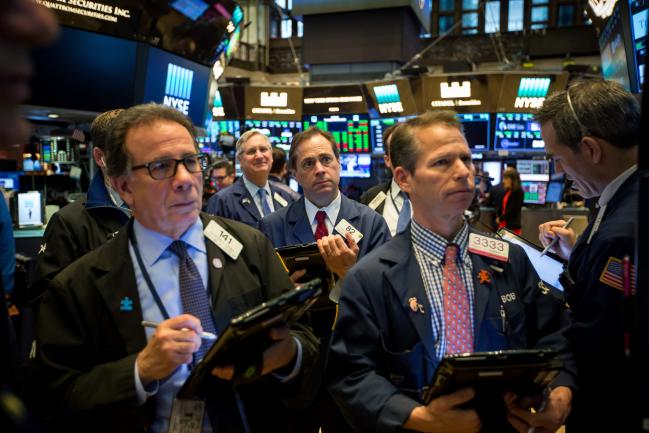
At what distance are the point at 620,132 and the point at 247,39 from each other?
69.4 feet

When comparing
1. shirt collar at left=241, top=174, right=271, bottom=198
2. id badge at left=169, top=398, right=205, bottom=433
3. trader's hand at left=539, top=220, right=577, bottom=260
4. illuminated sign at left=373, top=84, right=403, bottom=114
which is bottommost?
id badge at left=169, top=398, right=205, bottom=433

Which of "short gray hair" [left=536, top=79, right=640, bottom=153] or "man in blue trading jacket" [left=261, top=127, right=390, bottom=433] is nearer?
"short gray hair" [left=536, top=79, right=640, bottom=153]

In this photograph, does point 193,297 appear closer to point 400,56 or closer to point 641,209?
point 641,209

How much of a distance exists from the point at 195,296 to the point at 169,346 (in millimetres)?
310

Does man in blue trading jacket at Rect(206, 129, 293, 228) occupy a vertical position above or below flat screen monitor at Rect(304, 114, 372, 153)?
below

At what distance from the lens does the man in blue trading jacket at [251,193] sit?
4793 millimetres

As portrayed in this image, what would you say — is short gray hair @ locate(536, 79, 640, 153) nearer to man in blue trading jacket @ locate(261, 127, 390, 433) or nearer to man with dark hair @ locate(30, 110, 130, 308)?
man in blue trading jacket @ locate(261, 127, 390, 433)

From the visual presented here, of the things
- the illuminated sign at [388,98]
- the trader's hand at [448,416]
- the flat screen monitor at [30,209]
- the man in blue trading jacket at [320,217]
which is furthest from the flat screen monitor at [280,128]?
the trader's hand at [448,416]

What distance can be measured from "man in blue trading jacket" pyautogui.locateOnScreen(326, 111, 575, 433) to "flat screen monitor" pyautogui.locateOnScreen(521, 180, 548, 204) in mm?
11002

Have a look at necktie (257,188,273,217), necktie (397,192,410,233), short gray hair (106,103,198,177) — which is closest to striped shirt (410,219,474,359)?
short gray hair (106,103,198,177)

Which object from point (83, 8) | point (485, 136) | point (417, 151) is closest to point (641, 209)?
point (417, 151)

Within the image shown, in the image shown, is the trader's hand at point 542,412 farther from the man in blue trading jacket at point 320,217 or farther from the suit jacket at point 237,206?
the suit jacket at point 237,206

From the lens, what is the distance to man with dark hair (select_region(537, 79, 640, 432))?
1945 millimetres

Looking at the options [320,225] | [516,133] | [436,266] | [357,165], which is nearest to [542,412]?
[436,266]
